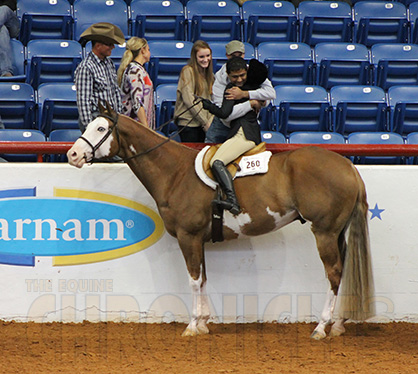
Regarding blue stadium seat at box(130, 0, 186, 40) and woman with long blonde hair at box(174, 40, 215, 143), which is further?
blue stadium seat at box(130, 0, 186, 40)

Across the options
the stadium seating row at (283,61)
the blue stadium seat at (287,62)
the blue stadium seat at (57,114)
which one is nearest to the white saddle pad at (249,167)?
the blue stadium seat at (57,114)

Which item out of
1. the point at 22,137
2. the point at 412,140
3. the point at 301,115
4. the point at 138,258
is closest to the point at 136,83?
the point at 22,137

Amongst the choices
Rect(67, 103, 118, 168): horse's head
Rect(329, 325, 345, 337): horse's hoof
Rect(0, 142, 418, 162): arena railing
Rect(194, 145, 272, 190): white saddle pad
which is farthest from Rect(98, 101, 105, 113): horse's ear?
Rect(329, 325, 345, 337): horse's hoof

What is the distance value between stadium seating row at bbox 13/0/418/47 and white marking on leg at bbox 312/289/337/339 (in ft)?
19.4

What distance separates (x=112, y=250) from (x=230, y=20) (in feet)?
18.2

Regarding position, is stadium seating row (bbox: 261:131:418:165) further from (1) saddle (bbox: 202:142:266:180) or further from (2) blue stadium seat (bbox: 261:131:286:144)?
(1) saddle (bbox: 202:142:266:180)

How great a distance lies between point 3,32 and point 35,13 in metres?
1.03

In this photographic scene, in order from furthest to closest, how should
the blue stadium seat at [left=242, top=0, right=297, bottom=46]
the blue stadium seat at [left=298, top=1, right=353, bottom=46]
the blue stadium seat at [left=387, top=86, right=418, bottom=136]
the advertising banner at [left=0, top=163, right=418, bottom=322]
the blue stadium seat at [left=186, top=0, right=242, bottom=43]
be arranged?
the blue stadium seat at [left=298, top=1, right=353, bottom=46], the blue stadium seat at [left=242, top=0, right=297, bottom=46], the blue stadium seat at [left=186, top=0, right=242, bottom=43], the blue stadium seat at [left=387, top=86, right=418, bottom=136], the advertising banner at [left=0, top=163, right=418, bottom=322]

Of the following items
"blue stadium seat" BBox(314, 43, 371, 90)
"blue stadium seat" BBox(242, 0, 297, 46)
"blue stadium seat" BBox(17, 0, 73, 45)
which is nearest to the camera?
"blue stadium seat" BBox(314, 43, 371, 90)

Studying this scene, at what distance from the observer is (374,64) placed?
33.5ft

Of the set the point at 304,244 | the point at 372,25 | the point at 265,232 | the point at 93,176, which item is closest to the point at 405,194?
the point at 304,244

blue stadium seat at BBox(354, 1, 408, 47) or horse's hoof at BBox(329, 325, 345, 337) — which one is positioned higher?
blue stadium seat at BBox(354, 1, 408, 47)

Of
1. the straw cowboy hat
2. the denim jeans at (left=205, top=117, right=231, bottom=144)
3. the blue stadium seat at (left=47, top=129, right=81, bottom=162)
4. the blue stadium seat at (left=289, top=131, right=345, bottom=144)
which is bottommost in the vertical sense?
the blue stadium seat at (left=289, top=131, right=345, bottom=144)

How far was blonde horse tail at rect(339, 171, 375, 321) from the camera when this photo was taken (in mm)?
5695
